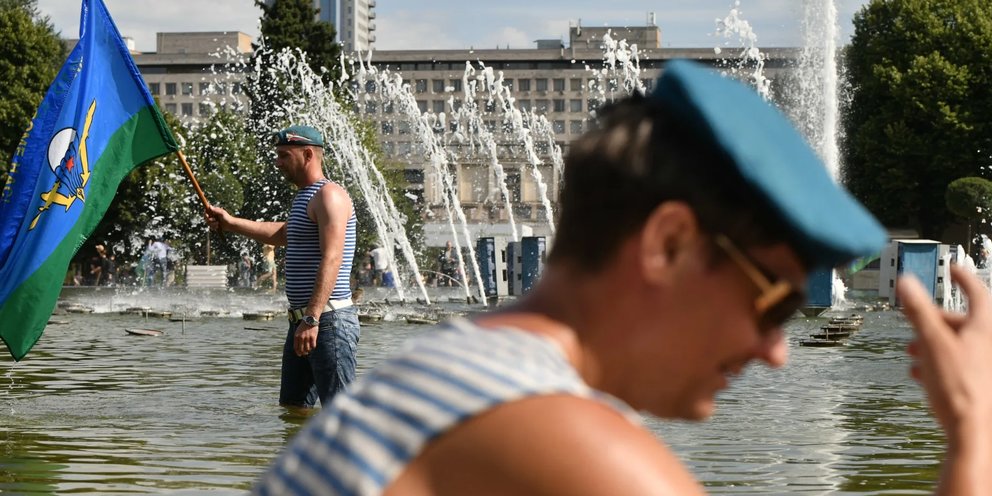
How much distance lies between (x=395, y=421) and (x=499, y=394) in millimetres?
91

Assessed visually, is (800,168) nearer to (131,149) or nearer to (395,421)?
(395,421)

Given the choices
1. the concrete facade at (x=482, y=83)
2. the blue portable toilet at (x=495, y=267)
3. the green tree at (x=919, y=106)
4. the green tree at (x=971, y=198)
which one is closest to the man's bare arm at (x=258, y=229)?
the blue portable toilet at (x=495, y=267)

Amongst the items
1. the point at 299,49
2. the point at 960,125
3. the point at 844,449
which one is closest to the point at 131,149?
the point at 844,449

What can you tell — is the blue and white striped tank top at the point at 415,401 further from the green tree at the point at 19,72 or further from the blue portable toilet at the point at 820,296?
the green tree at the point at 19,72

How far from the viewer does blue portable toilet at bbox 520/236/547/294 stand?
1187 inches

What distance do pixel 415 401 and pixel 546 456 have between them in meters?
0.13

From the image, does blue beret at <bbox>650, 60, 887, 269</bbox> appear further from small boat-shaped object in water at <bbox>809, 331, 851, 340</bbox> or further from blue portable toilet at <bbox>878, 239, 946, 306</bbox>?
blue portable toilet at <bbox>878, 239, 946, 306</bbox>

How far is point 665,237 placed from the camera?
146 centimetres

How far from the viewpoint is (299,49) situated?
61.6 meters

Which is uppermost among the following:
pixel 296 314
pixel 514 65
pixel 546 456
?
pixel 514 65

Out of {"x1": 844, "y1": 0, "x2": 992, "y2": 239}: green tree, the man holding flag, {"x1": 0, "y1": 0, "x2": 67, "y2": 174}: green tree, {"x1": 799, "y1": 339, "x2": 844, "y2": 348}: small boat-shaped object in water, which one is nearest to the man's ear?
the man holding flag

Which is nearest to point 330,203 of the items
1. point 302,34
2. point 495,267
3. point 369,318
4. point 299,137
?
point 299,137

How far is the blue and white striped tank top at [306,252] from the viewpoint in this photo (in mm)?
7164

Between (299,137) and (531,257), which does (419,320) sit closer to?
(531,257)
